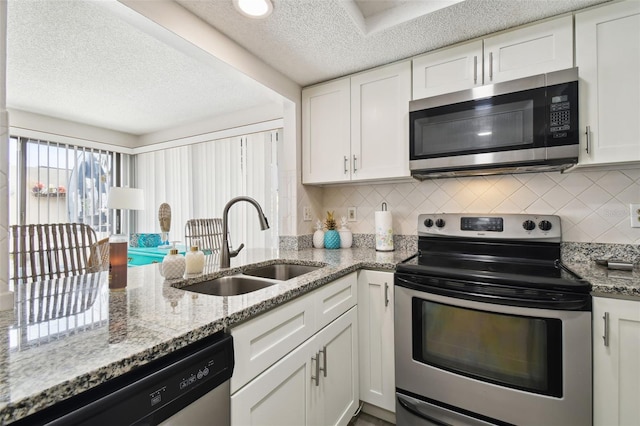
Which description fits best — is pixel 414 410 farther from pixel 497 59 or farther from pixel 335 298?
pixel 497 59

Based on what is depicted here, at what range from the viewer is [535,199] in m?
1.74

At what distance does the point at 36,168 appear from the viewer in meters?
3.35

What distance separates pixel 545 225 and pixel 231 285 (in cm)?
172

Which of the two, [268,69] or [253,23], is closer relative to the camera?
[253,23]

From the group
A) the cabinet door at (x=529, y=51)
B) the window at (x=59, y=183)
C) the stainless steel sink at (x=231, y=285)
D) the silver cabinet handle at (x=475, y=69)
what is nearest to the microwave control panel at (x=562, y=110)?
the cabinet door at (x=529, y=51)

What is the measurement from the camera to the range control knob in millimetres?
1605

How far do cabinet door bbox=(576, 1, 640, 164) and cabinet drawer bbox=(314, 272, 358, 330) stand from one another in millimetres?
1306

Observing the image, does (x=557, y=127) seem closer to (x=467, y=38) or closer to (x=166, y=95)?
(x=467, y=38)

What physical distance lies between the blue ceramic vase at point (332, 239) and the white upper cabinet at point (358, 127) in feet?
1.32

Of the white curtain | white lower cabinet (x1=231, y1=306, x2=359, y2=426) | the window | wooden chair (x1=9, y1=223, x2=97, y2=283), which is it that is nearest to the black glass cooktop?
white lower cabinet (x1=231, y1=306, x2=359, y2=426)

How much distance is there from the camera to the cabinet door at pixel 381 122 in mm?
1881

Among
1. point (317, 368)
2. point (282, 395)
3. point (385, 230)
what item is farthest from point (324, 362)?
point (385, 230)

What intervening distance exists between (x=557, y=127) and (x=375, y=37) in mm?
1057

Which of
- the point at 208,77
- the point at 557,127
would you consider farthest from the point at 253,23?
the point at 557,127
